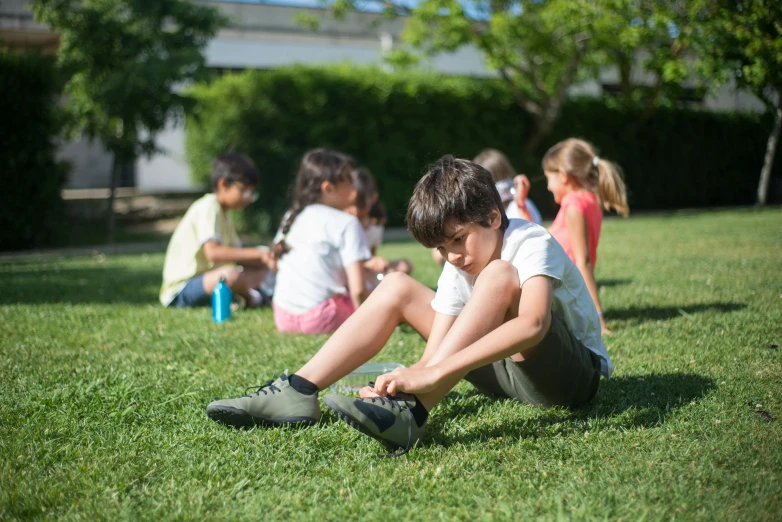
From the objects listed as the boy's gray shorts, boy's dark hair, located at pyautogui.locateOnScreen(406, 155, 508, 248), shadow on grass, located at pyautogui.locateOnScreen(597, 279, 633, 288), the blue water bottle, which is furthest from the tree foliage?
the boy's gray shorts

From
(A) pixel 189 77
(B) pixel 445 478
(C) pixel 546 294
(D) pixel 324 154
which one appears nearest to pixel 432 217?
(C) pixel 546 294

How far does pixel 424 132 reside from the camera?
1609 cm

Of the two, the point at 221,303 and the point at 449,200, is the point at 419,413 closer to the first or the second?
the point at 449,200

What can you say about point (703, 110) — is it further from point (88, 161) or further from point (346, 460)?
point (346, 460)

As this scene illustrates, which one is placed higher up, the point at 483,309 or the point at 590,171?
the point at 590,171

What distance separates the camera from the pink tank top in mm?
4730

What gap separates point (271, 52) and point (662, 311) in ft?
63.7

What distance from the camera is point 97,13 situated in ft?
36.7

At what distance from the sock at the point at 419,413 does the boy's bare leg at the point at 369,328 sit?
0.37 metres

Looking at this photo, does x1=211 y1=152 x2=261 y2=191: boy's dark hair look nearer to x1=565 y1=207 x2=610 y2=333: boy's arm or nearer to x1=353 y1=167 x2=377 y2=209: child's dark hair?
A: x1=353 y1=167 x2=377 y2=209: child's dark hair

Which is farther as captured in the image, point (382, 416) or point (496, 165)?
point (496, 165)

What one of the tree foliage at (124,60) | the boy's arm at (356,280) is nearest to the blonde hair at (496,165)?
the boy's arm at (356,280)

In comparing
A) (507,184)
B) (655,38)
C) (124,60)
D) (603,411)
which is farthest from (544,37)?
(603,411)

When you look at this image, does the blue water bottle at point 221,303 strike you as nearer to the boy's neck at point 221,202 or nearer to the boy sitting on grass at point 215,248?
the boy sitting on grass at point 215,248
